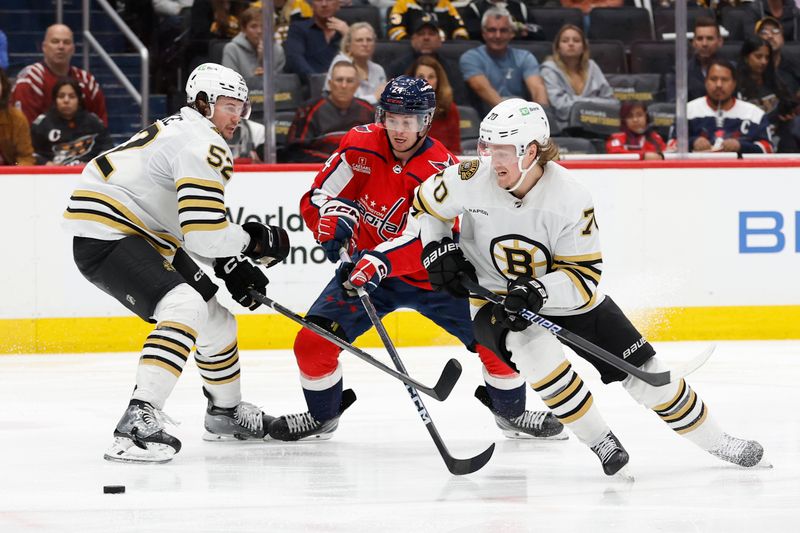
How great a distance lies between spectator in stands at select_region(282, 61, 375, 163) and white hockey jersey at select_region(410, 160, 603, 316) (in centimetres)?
241

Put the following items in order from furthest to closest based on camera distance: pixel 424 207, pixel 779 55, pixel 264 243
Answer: pixel 779 55 → pixel 264 243 → pixel 424 207

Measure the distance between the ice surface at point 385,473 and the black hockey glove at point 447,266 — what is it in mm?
500

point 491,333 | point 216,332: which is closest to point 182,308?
point 216,332

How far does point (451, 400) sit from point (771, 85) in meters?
2.71

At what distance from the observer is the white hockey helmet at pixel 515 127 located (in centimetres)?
321

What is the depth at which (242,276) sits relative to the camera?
3846 millimetres


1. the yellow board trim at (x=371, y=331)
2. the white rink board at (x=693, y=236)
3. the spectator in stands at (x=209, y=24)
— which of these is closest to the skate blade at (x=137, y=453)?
the yellow board trim at (x=371, y=331)

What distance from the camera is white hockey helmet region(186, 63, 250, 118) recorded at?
369 centimetres

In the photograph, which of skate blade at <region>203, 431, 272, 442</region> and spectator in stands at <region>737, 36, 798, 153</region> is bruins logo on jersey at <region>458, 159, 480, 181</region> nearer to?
skate blade at <region>203, 431, 272, 442</region>

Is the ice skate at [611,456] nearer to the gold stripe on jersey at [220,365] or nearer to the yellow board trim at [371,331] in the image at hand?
the gold stripe on jersey at [220,365]

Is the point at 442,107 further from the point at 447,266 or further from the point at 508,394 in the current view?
the point at 447,266

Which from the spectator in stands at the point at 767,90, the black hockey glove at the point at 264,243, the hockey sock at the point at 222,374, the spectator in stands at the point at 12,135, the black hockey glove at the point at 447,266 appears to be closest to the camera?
the black hockey glove at the point at 447,266

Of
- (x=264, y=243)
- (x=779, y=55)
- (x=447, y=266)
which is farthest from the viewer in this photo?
(x=779, y=55)

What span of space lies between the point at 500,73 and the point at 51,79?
6.91ft
